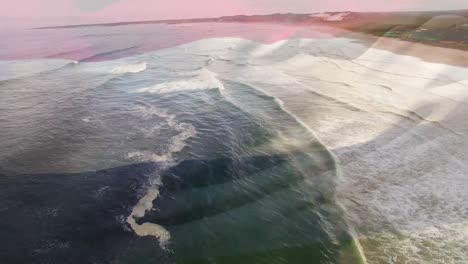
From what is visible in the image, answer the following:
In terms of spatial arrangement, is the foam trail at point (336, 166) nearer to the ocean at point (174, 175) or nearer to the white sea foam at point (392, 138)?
the ocean at point (174, 175)

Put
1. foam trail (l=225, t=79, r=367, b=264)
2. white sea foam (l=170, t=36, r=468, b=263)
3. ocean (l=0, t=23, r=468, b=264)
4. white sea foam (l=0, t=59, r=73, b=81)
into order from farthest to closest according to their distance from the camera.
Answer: white sea foam (l=0, t=59, r=73, b=81) < white sea foam (l=170, t=36, r=468, b=263) < ocean (l=0, t=23, r=468, b=264) < foam trail (l=225, t=79, r=367, b=264)

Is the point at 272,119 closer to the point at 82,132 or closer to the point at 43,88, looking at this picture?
the point at 82,132

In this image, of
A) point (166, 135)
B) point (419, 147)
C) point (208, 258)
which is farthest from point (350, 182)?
point (166, 135)

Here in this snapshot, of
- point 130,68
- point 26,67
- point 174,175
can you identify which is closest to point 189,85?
point 130,68

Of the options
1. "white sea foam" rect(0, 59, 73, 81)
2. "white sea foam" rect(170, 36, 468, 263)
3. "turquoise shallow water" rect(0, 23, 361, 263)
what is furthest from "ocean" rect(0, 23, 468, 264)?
"white sea foam" rect(0, 59, 73, 81)

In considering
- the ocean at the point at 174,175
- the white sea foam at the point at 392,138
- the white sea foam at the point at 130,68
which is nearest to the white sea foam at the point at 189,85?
the ocean at the point at 174,175

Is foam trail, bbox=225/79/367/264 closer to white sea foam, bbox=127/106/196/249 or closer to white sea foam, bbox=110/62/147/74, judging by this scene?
white sea foam, bbox=127/106/196/249
